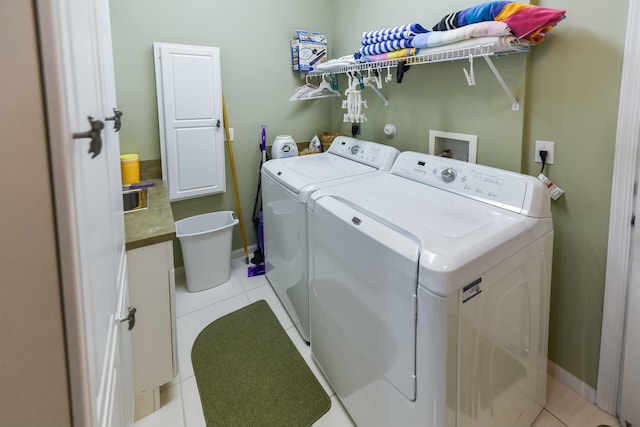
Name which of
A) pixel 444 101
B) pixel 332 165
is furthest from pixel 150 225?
pixel 444 101

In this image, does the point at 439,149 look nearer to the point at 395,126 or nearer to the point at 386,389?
the point at 395,126

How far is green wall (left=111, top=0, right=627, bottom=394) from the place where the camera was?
4.79 ft

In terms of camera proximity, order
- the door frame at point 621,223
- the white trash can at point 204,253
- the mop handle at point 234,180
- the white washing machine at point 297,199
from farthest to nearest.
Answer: the mop handle at point 234,180, the white trash can at point 204,253, the white washing machine at point 297,199, the door frame at point 621,223

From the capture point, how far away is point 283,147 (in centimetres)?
279

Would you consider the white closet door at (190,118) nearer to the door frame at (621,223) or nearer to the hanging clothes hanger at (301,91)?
the hanging clothes hanger at (301,91)

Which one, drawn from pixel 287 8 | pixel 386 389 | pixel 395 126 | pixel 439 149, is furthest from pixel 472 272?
pixel 287 8

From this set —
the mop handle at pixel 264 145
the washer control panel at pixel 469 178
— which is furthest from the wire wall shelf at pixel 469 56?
the mop handle at pixel 264 145

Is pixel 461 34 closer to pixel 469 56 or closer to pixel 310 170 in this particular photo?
pixel 469 56

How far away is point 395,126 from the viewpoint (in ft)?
8.13

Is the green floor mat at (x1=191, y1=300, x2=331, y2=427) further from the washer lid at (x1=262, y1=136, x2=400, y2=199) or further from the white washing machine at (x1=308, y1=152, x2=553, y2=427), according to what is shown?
the washer lid at (x1=262, y1=136, x2=400, y2=199)

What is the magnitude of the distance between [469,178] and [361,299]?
0.79 meters

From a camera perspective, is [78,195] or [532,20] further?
[532,20]

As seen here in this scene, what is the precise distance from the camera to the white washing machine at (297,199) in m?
1.91

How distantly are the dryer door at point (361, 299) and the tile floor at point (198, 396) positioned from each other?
26 cm
